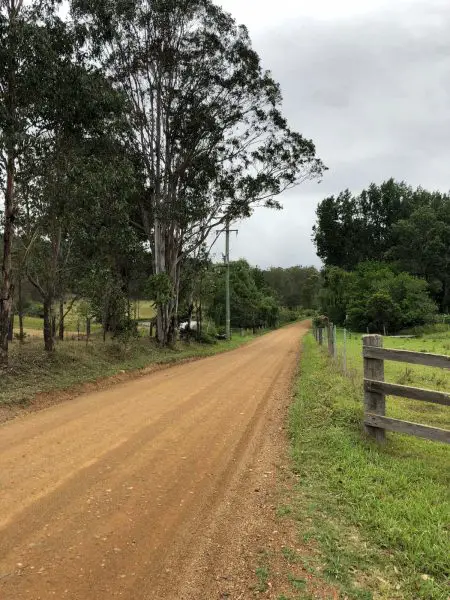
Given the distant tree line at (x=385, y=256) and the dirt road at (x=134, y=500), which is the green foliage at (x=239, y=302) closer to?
the distant tree line at (x=385, y=256)

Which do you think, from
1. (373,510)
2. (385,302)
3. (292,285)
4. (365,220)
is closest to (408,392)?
(373,510)

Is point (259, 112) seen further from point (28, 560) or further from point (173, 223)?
point (28, 560)

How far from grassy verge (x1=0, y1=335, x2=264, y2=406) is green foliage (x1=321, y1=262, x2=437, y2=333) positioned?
120 ft

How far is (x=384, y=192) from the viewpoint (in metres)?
90.2

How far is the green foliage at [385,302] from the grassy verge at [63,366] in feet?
120

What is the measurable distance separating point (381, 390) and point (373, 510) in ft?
6.52

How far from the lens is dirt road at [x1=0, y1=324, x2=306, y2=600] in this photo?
11.1 feet

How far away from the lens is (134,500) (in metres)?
4.73

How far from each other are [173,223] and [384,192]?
249 ft

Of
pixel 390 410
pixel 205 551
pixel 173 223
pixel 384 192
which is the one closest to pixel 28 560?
pixel 205 551

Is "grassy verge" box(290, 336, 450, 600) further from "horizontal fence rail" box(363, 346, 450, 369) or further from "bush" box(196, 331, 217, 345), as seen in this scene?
"bush" box(196, 331, 217, 345)

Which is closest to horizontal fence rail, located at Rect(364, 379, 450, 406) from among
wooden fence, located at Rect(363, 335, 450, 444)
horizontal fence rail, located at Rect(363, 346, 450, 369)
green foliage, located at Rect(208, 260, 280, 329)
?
wooden fence, located at Rect(363, 335, 450, 444)

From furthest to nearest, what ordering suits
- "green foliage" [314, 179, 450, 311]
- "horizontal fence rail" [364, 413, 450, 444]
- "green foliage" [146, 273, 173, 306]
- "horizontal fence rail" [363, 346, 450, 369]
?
"green foliage" [314, 179, 450, 311], "green foliage" [146, 273, 173, 306], "horizontal fence rail" [363, 346, 450, 369], "horizontal fence rail" [364, 413, 450, 444]

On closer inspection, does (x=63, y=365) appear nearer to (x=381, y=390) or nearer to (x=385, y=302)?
(x=381, y=390)
